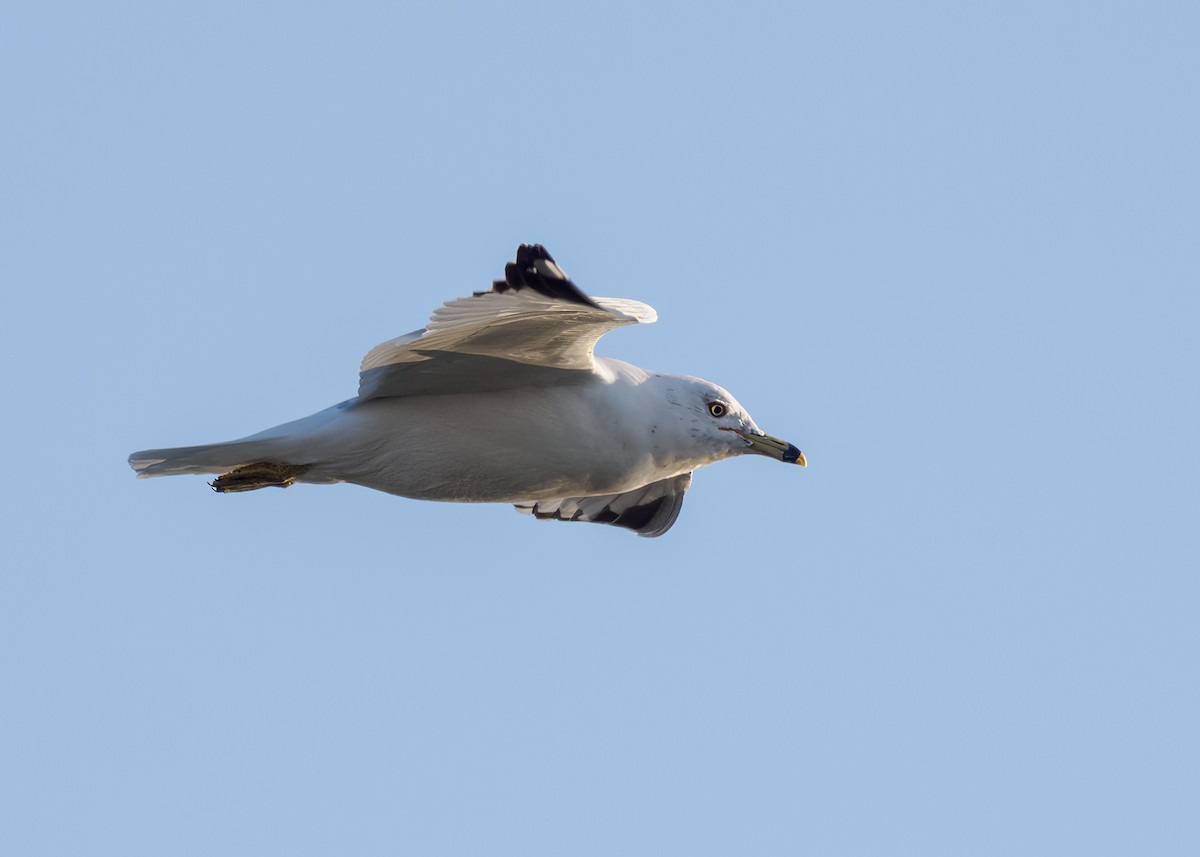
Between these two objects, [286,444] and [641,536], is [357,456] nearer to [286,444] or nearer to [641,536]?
[286,444]

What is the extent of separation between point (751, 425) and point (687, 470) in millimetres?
599

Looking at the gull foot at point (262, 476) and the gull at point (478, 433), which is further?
the gull foot at point (262, 476)

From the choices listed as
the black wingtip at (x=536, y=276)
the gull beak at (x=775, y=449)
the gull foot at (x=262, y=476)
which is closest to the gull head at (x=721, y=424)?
the gull beak at (x=775, y=449)

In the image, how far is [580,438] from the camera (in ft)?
45.4

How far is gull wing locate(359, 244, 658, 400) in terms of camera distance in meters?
12.2

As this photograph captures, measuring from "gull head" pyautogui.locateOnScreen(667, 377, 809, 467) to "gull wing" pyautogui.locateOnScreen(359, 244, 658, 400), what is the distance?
0.81 meters

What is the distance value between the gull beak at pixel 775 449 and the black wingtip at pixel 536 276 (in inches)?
116

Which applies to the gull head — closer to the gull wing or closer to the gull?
the gull

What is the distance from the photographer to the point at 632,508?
16562 mm

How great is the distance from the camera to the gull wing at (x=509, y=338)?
12180 mm

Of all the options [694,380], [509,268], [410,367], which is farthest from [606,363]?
[509,268]

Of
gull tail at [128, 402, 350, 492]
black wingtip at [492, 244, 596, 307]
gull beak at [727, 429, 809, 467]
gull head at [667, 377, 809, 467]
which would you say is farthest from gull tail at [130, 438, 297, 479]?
gull beak at [727, 429, 809, 467]

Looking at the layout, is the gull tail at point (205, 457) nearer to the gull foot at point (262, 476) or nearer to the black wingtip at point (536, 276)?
the gull foot at point (262, 476)

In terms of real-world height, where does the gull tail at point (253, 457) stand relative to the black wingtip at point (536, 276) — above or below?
below
